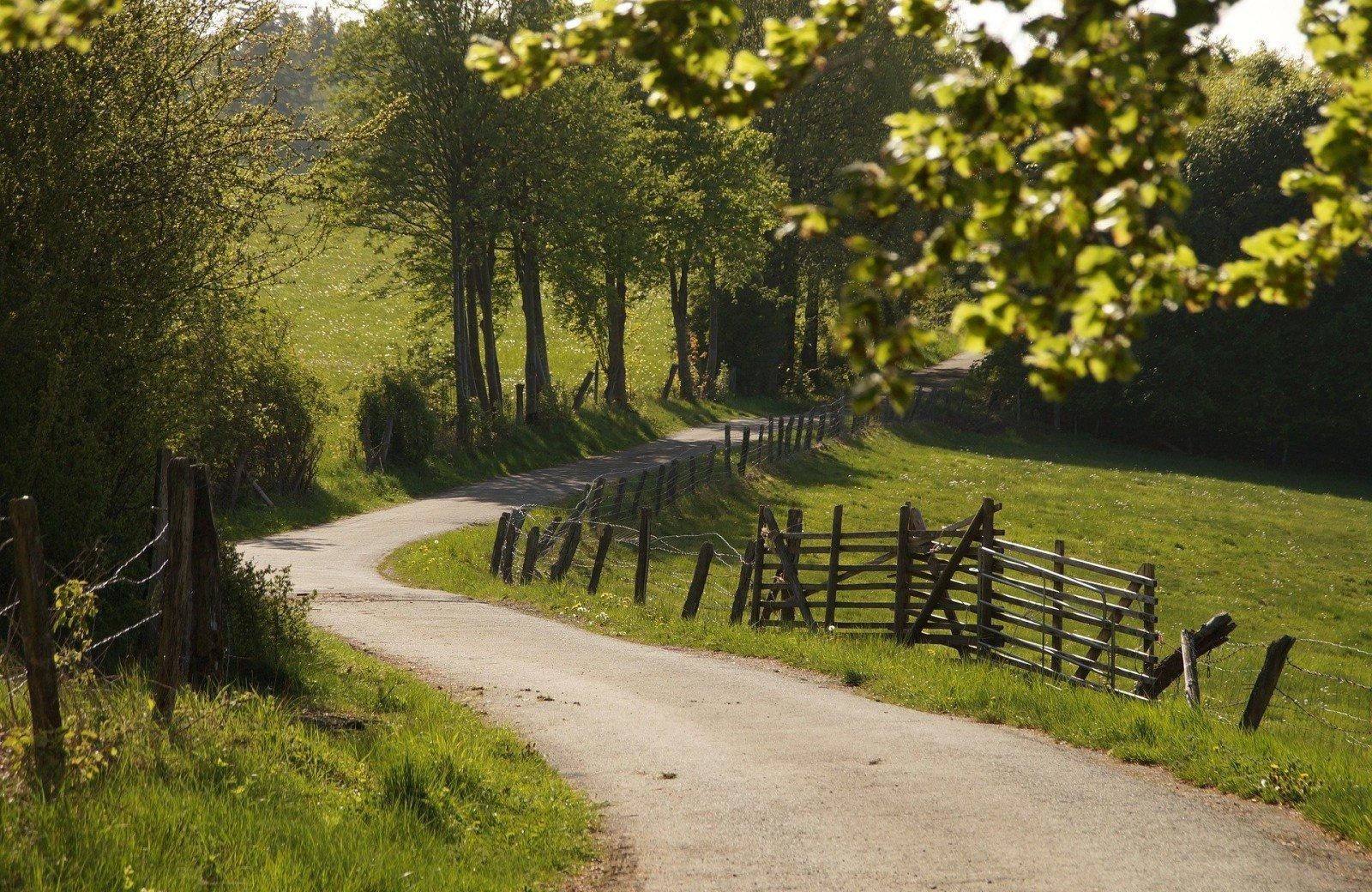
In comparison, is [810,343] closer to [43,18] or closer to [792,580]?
[792,580]

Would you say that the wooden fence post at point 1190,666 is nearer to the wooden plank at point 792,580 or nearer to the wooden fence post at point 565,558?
the wooden plank at point 792,580

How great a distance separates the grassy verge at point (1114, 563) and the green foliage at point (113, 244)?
7.14 m

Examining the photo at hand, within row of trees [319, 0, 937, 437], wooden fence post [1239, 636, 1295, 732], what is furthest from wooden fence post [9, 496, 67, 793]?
row of trees [319, 0, 937, 437]

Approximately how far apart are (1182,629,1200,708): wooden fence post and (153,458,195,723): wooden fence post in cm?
820

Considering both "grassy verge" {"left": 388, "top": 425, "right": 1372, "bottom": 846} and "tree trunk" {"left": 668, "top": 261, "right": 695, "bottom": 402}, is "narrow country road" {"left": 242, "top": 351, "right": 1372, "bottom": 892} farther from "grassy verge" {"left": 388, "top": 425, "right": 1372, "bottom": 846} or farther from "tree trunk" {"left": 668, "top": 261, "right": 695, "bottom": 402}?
"tree trunk" {"left": 668, "top": 261, "right": 695, "bottom": 402}

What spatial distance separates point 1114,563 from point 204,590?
86.0ft

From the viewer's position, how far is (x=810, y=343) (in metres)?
64.1

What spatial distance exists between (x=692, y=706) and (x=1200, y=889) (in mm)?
5283

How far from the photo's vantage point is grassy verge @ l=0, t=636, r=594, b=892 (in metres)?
6.11

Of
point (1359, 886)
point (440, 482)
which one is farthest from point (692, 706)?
point (440, 482)

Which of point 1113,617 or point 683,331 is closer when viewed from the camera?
point 1113,617

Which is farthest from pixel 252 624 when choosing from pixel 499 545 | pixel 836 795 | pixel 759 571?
pixel 499 545

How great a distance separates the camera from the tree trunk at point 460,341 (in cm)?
3762

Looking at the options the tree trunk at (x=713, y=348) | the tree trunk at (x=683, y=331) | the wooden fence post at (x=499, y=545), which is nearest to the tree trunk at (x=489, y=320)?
the tree trunk at (x=683, y=331)
